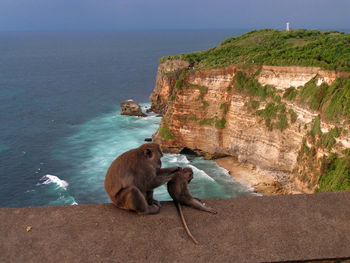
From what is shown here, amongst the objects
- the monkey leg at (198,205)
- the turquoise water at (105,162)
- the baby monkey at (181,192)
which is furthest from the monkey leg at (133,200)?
the turquoise water at (105,162)

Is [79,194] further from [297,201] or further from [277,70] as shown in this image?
[297,201]

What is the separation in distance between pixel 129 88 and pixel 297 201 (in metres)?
71.4

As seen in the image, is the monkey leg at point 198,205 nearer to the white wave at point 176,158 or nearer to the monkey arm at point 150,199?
the monkey arm at point 150,199

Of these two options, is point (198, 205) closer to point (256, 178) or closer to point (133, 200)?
point (133, 200)

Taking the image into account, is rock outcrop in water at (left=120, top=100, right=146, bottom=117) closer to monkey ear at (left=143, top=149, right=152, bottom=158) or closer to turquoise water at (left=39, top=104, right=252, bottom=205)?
turquoise water at (left=39, top=104, right=252, bottom=205)

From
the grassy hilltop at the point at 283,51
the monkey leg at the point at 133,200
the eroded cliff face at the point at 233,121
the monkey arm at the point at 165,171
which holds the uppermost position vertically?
the monkey arm at the point at 165,171

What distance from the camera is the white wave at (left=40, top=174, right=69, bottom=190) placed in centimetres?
3338

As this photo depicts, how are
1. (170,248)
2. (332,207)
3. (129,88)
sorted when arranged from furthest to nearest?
1. (129,88)
2. (332,207)
3. (170,248)

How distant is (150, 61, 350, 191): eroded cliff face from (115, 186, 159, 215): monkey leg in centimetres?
2420

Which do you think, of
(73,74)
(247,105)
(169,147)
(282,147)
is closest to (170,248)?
(282,147)

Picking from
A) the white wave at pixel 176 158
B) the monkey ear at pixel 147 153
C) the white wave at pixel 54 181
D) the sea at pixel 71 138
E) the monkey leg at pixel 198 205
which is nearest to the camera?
the monkey ear at pixel 147 153

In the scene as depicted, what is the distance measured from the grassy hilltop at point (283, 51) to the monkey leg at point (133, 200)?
25353mm

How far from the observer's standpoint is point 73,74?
9544 centimetres

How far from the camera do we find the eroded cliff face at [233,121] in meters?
29.9
